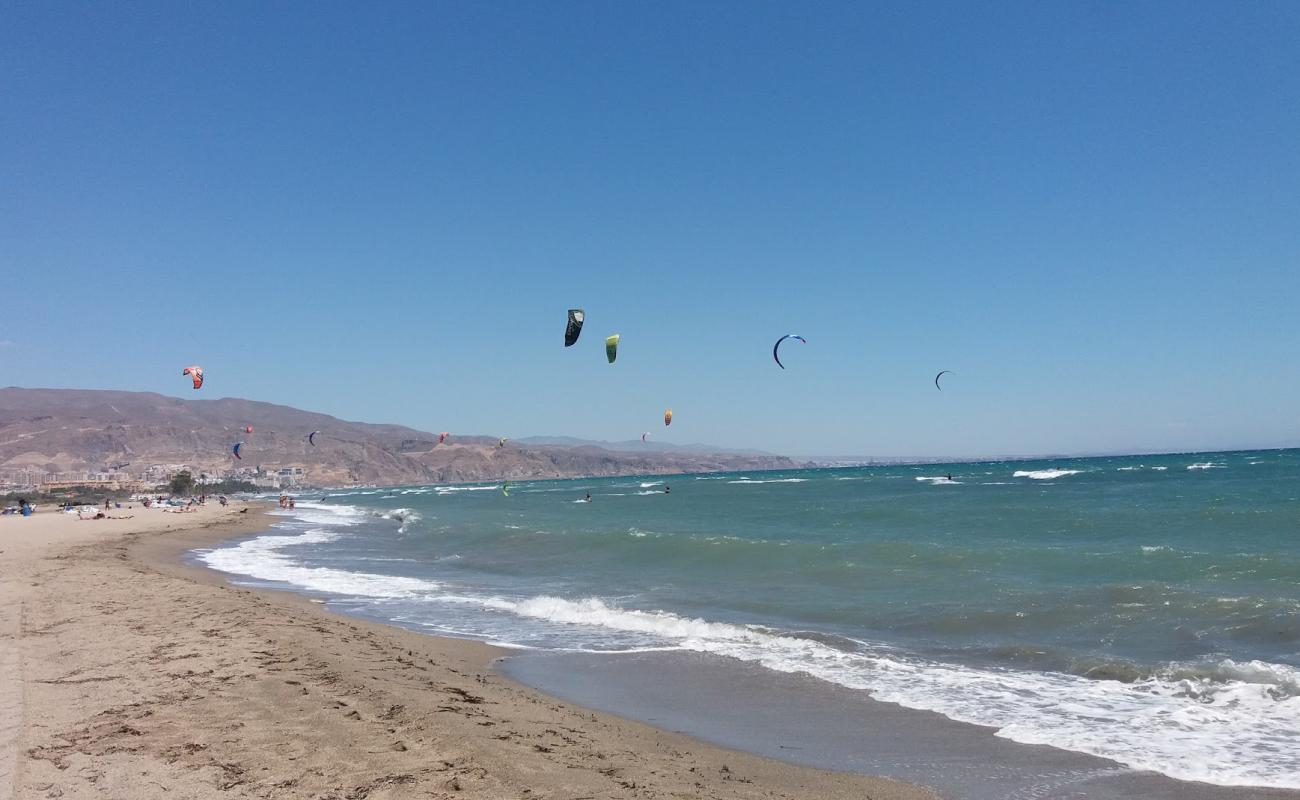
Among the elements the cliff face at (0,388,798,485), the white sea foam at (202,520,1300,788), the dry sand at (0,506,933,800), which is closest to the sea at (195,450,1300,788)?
the white sea foam at (202,520,1300,788)

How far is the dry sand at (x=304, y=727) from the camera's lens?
4.38 metres

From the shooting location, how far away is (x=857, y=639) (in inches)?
381

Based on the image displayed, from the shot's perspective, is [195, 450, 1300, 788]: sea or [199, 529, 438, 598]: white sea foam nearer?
[195, 450, 1300, 788]: sea

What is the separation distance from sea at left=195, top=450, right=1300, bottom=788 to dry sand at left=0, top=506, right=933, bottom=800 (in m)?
2.22

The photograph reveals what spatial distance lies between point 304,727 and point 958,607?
912cm

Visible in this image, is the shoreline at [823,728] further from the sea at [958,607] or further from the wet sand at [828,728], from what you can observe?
the sea at [958,607]

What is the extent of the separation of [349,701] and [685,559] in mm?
12995

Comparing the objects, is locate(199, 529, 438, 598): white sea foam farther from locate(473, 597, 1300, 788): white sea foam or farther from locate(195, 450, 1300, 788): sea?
locate(473, 597, 1300, 788): white sea foam

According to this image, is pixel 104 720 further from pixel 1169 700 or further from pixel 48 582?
pixel 48 582

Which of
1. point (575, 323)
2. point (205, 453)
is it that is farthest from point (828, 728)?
point (205, 453)

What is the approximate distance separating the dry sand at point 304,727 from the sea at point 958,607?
2220mm

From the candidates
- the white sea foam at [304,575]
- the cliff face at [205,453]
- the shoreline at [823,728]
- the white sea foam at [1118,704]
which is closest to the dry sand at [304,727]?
the shoreline at [823,728]

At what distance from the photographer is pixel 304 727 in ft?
17.5

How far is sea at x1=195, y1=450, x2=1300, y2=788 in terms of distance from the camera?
21.6ft
